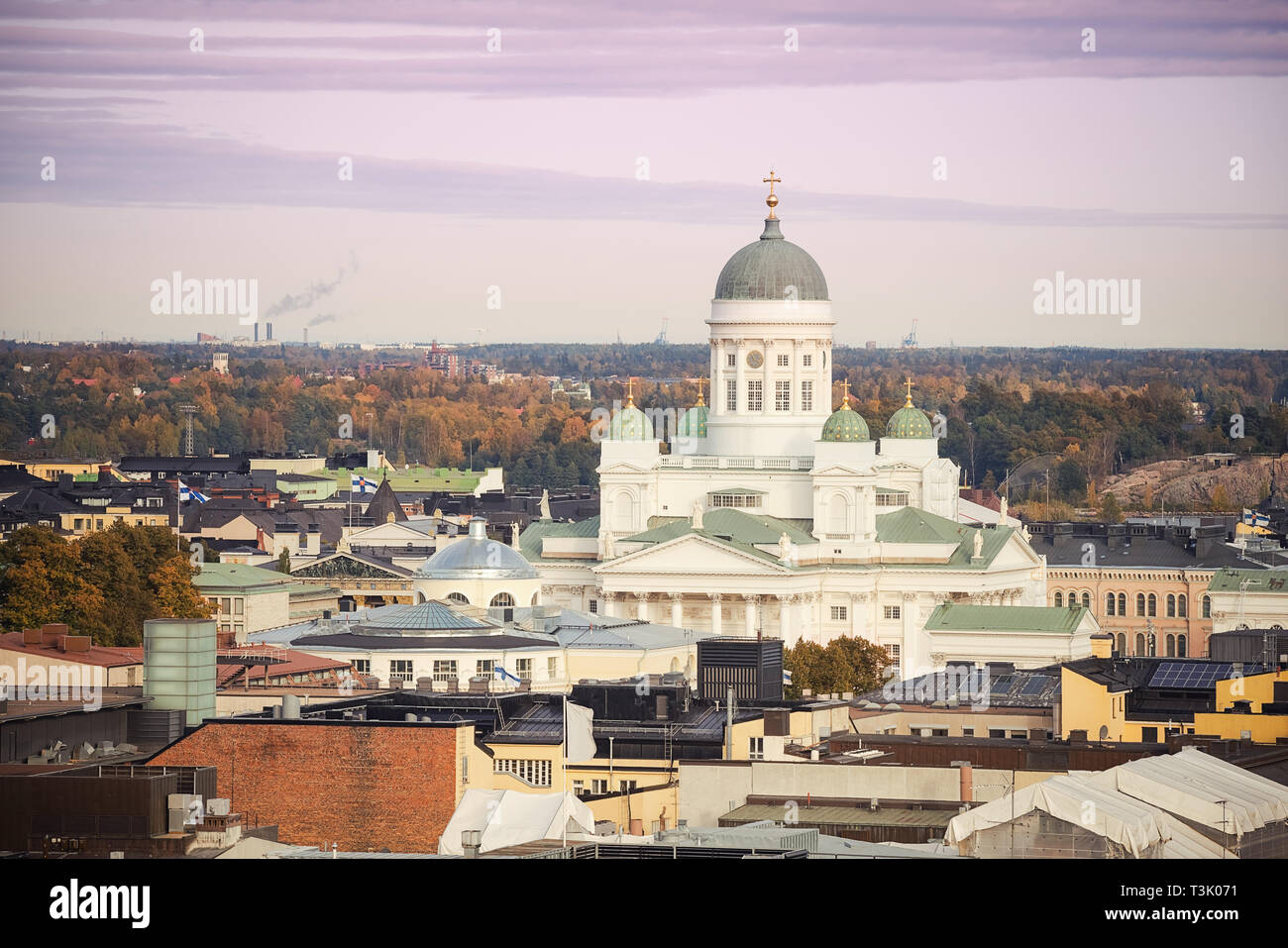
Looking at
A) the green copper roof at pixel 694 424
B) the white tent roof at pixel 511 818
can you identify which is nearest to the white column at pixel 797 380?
the green copper roof at pixel 694 424

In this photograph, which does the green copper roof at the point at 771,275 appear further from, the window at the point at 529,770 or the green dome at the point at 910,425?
the window at the point at 529,770

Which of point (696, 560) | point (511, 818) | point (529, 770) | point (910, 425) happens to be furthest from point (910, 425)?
point (511, 818)

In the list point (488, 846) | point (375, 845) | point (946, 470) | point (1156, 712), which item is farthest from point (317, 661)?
point (946, 470)

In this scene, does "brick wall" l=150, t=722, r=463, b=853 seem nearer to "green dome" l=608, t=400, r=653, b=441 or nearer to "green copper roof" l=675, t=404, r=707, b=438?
"green dome" l=608, t=400, r=653, b=441
